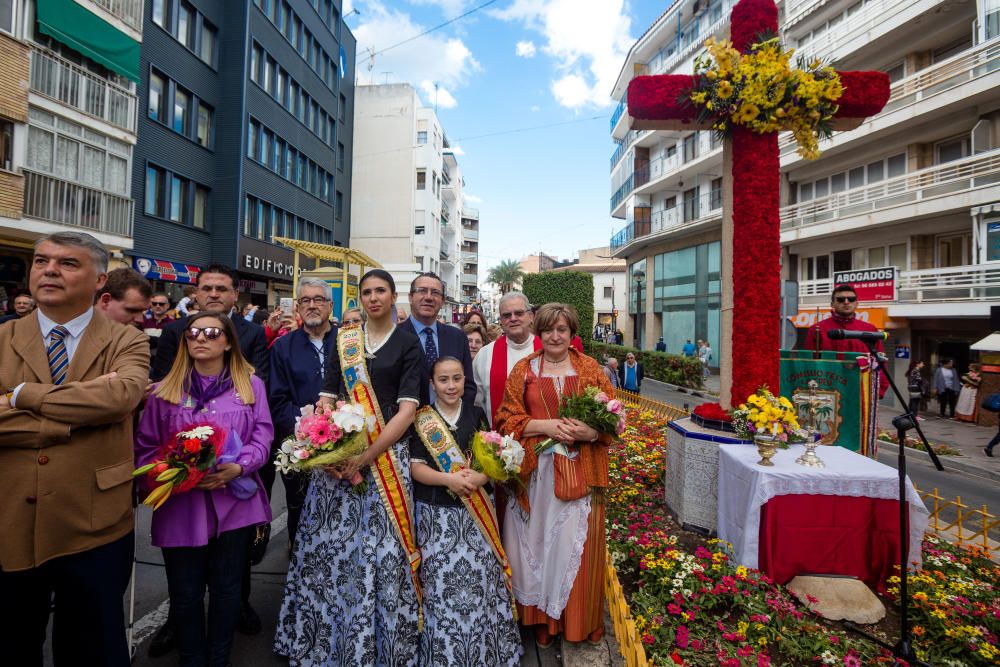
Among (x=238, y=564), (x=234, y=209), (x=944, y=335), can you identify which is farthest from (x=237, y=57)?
(x=944, y=335)

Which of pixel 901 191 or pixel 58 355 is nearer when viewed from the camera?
pixel 58 355

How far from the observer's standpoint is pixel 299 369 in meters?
4.02

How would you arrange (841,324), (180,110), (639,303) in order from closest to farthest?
(841,324) → (180,110) → (639,303)

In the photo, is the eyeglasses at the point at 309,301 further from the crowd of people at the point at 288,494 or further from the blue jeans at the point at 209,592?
the blue jeans at the point at 209,592

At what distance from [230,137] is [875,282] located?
24832mm

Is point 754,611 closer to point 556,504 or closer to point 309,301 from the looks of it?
point 556,504

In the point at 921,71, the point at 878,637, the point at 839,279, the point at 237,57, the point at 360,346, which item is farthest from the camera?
the point at 237,57

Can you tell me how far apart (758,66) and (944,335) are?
56.7 feet

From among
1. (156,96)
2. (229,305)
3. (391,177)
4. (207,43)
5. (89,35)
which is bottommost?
(229,305)

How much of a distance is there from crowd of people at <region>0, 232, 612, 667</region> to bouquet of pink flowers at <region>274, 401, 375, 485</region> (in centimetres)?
16

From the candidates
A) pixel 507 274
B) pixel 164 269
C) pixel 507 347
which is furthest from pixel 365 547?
pixel 507 274

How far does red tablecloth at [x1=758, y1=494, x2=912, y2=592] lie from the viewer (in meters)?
3.93

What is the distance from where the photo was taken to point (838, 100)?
518 centimetres

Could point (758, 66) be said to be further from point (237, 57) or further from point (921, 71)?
point (237, 57)
